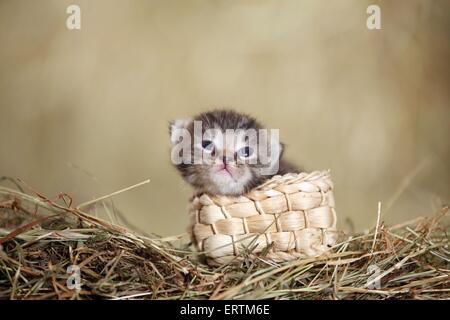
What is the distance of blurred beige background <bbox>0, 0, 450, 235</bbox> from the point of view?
A: 55.6 inches

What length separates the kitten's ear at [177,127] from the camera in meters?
1.29

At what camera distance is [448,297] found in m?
1.07

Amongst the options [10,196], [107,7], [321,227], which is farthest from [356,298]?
[107,7]

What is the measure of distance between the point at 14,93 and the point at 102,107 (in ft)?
0.75

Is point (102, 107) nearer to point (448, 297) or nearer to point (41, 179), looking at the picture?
point (41, 179)

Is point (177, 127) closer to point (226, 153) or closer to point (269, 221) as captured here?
point (226, 153)

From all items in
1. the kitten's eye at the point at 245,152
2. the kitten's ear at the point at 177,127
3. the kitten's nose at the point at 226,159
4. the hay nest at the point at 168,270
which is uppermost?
the kitten's ear at the point at 177,127

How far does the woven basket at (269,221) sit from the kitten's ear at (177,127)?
0.21 metres

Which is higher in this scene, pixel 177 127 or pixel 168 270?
pixel 177 127

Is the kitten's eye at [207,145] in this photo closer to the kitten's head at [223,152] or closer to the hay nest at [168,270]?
the kitten's head at [223,152]

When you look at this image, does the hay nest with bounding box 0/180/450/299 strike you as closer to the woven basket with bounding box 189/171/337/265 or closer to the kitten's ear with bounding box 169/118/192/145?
the woven basket with bounding box 189/171/337/265

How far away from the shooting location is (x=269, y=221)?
112 centimetres

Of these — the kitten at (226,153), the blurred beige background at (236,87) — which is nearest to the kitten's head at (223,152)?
the kitten at (226,153)

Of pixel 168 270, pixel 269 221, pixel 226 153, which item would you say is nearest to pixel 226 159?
pixel 226 153
